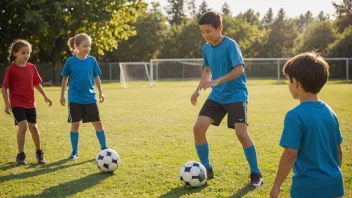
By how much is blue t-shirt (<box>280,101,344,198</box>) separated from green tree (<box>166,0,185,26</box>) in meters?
79.4

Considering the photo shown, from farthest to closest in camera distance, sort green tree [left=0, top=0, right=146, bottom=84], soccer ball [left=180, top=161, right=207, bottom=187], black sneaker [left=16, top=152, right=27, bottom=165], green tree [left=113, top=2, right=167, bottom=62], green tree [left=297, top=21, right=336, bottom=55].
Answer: green tree [left=113, top=2, right=167, bottom=62] < green tree [left=297, top=21, right=336, bottom=55] < green tree [left=0, top=0, right=146, bottom=84] < black sneaker [left=16, top=152, right=27, bottom=165] < soccer ball [left=180, top=161, right=207, bottom=187]

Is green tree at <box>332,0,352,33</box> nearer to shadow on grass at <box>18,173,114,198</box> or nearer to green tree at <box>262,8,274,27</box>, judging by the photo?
green tree at <box>262,8,274,27</box>

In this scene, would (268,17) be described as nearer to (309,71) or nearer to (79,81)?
(79,81)

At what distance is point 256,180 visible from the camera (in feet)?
14.7

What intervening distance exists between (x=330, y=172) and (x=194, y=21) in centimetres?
5729

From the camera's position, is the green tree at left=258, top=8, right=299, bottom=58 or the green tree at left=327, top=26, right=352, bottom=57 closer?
the green tree at left=327, top=26, right=352, bottom=57

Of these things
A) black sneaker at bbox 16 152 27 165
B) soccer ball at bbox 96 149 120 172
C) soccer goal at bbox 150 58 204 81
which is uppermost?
soccer ball at bbox 96 149 120 172

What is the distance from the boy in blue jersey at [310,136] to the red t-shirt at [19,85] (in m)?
4.53

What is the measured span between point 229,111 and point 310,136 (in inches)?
90.6

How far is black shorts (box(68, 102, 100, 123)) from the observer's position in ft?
20.1

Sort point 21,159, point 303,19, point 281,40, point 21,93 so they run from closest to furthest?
point 21,159 → point 21,93 → point 281,40 → point 303,19

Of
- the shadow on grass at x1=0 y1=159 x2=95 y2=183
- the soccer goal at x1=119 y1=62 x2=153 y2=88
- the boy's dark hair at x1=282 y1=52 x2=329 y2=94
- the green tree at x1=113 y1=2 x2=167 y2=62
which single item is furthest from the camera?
the green tree at x1=113 y1=2 x2=167 y2=62

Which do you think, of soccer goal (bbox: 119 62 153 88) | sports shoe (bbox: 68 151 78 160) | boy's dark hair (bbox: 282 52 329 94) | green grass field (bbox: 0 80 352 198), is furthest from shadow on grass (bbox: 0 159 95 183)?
soccer goal (bbox: 119 62 153 88)

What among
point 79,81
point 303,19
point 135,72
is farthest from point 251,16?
point 79,81
